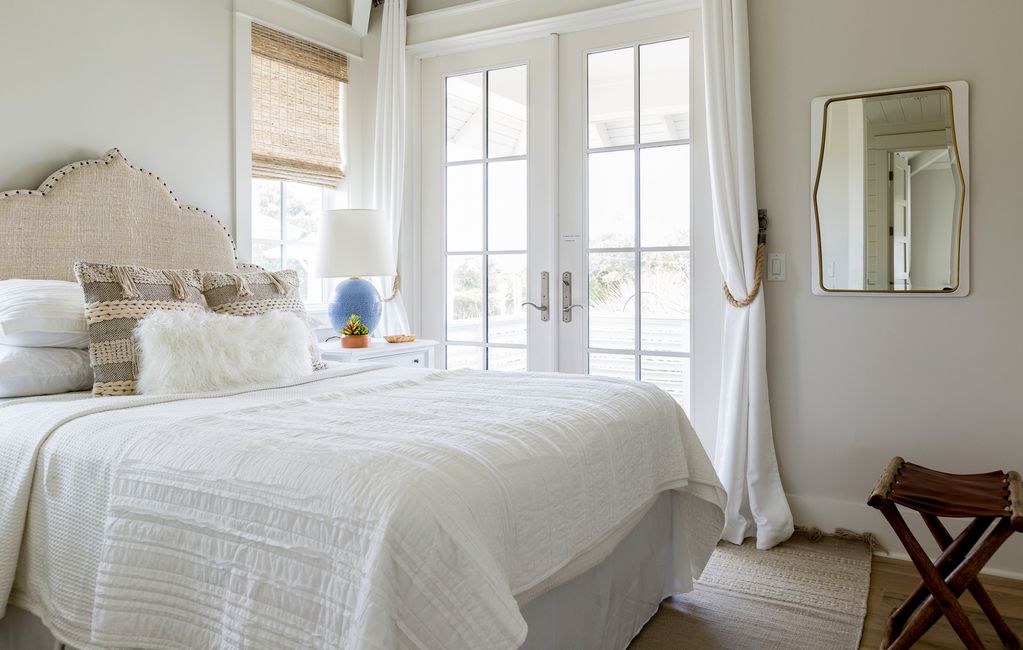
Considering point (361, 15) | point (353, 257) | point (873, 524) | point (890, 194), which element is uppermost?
point (361, 15)

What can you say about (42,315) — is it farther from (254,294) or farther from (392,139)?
(392,139)

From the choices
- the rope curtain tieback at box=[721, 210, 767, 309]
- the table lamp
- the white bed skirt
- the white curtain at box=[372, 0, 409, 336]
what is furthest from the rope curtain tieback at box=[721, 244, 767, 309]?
the white curtain at box=[372, 0, 409, 336]

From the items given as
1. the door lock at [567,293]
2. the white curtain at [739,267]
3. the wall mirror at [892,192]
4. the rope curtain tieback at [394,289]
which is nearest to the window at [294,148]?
the rope curtain tieback at [394,289]

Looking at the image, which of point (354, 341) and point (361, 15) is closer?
point (354, 341)

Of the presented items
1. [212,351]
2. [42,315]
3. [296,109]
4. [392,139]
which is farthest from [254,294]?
[392,139]

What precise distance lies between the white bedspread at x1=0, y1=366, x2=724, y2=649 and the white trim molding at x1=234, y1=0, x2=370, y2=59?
227 cm

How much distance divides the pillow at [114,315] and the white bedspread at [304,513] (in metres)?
0.19

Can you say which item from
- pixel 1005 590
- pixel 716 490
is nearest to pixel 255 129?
pixel 716 490

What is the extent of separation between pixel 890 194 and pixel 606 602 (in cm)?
196

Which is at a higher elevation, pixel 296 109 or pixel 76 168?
pixel 296 109

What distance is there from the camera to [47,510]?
1636 millimetres

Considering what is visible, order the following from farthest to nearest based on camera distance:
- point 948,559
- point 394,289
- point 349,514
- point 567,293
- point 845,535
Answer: point 394,289 < point 567,293 < point 845,535 < point 948,559 < point 349,514

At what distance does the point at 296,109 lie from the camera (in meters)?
3.76

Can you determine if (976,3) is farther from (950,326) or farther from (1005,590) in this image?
(1005,590)
